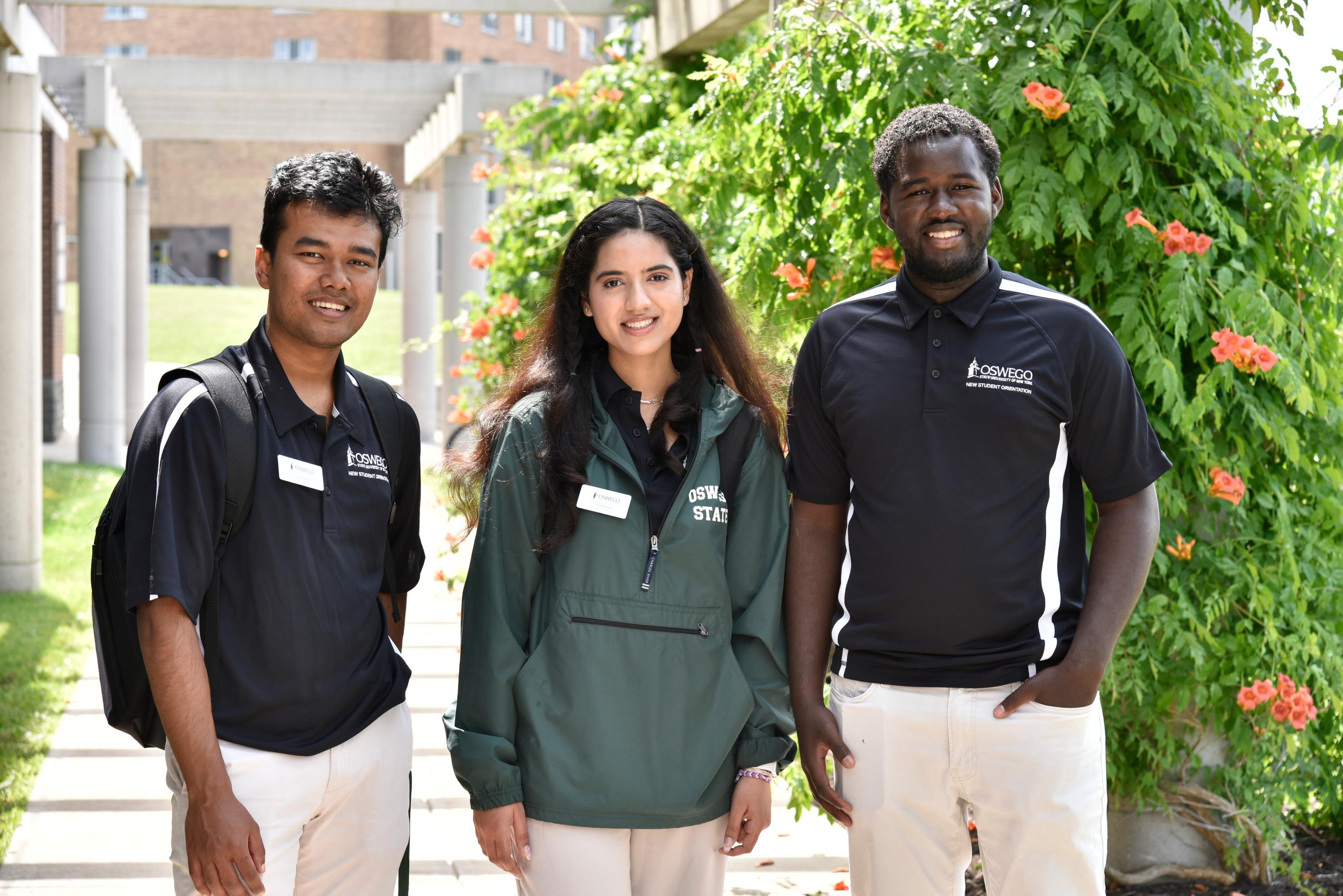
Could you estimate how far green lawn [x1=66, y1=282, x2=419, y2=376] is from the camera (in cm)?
2955

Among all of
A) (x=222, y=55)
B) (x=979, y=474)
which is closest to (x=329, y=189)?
(x=979, y=474)

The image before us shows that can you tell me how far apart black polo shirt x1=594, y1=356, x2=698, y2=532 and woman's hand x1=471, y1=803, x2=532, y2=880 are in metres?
0.55

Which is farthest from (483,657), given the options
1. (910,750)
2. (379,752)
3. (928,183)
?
(928,183)

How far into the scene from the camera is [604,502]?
2.36 m

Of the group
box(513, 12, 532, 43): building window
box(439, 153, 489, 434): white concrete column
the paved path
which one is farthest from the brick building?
the paved path

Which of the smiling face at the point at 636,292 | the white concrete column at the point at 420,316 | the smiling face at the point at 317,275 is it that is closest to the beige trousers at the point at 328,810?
the smiling face at the point at 317,275

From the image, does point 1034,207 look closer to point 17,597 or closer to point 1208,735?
point 1208,735

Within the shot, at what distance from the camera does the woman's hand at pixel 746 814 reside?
2391 millimetres

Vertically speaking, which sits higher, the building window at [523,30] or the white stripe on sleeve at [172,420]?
the building window at [523,30]

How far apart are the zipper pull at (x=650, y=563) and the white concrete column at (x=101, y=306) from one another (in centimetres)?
1442

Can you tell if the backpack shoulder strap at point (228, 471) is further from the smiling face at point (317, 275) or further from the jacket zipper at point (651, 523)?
the jacket zipper at point (651, 523)

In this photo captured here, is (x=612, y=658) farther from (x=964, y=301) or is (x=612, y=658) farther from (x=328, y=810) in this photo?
(x=964, y=301)

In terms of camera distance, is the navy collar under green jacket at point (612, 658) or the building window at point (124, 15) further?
the building window at point (124, 15)

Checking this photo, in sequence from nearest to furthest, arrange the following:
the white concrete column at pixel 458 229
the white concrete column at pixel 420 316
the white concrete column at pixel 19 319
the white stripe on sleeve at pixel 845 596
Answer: the white stripe on sleeve at pixel 845 596 → the white concrete column at pixel 19 319 → the white concrete column at pixel 458 229 → the white concrete column at pixel 420 316
